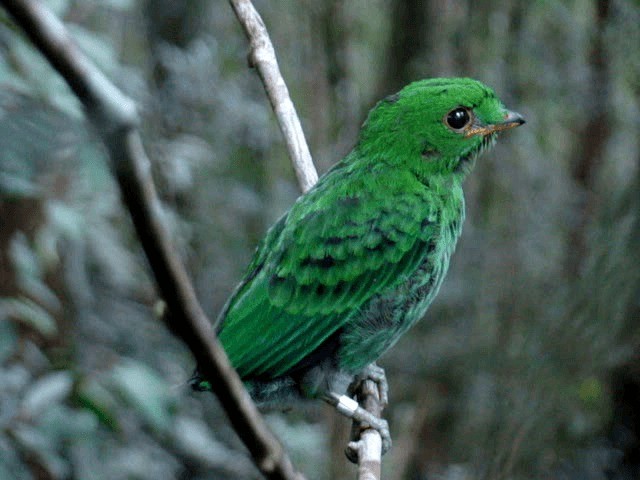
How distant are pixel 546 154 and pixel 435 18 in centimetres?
195

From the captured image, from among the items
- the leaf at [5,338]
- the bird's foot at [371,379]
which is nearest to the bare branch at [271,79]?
the bird's foot at [371,379]

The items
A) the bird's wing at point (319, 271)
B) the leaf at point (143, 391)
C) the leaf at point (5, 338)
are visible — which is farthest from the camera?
the leaf at point (143, 391)

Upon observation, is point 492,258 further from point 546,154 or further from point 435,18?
point 435,18

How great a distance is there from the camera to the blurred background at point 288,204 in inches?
137

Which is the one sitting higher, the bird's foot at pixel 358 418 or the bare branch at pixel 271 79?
the bare branch at pixel 271 79

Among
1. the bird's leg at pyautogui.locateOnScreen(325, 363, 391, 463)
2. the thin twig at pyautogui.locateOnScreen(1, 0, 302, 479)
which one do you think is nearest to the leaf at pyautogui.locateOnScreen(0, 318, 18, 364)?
the bird's leg at pyautogui.locateOnScreen(325, 363, 391, 463)

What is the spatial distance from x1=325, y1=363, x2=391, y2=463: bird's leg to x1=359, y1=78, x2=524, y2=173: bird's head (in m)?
0.74

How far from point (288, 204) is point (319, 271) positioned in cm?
449

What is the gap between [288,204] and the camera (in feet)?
24.5

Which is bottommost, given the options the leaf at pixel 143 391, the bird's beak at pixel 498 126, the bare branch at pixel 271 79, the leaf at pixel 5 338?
the leaf at pixel 143 391

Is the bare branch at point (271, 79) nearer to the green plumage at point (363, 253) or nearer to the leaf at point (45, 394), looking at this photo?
the green plumage at point (363, 253)

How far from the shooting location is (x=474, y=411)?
7082 millimetres

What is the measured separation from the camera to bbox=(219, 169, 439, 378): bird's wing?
291 centimetres

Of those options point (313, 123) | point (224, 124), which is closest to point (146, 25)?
point (224, 124)
